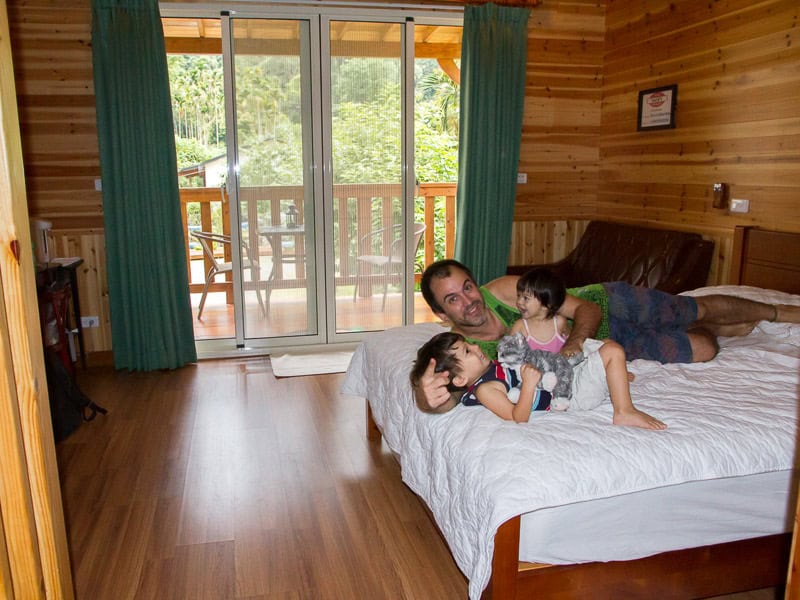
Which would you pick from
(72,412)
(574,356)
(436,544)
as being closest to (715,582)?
(574,356)

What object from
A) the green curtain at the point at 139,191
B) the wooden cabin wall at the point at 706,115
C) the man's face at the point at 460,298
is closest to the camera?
the man's face at the point at 460,298

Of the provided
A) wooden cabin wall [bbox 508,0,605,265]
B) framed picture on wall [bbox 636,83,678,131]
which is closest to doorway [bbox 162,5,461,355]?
wooden cabin wall [bbox 508,0,605,265]

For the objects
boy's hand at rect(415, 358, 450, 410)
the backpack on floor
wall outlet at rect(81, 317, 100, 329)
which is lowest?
the backpack on floor

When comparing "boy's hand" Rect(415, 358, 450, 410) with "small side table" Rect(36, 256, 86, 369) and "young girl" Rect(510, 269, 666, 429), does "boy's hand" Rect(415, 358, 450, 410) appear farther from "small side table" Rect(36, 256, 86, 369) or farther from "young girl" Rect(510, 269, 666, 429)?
"small side table" Rect(36, 256, 86, 369)

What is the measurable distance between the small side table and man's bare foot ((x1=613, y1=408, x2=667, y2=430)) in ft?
9.85

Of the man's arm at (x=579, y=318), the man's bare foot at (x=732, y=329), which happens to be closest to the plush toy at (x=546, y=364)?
the man's arm at (x=579, y=318)

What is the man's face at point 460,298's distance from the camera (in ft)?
7.78

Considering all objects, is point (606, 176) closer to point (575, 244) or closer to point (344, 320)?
point (575, 244)

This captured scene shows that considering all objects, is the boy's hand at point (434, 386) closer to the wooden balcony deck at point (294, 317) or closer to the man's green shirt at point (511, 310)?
the man's green shirt at point (511, 310)

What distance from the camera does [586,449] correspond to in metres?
1.77

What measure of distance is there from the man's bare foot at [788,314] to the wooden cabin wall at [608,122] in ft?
2.54

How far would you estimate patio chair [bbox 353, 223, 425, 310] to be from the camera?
4.92 metres

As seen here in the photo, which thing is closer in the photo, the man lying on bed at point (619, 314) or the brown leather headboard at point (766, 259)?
the man lying on bed at point (619, 314)

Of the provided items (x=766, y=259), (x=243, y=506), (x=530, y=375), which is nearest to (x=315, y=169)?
(x=243, y=506)
